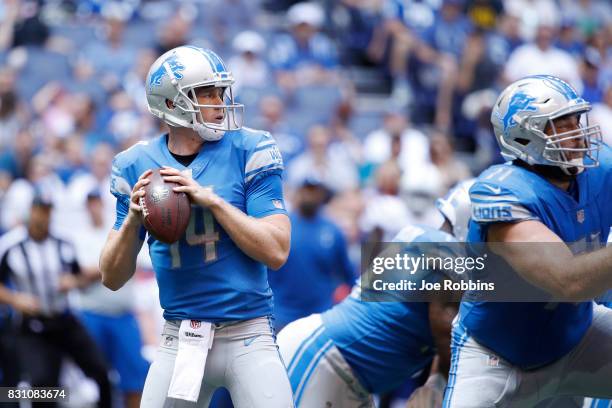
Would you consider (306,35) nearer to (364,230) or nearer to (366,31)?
(366,31)

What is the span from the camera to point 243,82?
12.0m

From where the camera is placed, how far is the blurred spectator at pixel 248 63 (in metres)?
12.0

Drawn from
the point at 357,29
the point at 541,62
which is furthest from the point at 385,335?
the point at 357,29

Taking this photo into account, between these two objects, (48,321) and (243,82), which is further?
(243,82)

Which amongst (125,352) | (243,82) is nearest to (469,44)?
(243,82)

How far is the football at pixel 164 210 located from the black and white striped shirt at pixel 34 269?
4126mm

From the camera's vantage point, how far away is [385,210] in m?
9.55

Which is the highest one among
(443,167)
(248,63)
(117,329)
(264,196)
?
(264,196)

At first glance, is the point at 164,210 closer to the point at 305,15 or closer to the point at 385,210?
A: the point at 385,210

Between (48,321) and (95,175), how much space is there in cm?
193

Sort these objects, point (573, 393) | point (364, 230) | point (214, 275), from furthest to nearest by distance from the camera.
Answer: point (364, 230)
point (573, 393)
point (214, 275)

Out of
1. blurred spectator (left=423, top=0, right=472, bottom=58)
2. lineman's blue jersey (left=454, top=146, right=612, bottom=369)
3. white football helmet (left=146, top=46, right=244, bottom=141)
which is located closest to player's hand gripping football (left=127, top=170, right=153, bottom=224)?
white football helmet (left=146, top=46, right=244, bottom=141)

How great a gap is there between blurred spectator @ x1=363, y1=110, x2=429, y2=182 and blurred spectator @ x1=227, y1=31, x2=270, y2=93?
1.35 m

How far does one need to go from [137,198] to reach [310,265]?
4370mm
